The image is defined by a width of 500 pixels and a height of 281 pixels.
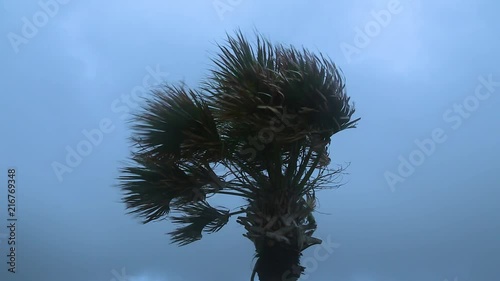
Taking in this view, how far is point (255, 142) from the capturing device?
8.36 m

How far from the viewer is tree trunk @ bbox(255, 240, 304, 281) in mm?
8031

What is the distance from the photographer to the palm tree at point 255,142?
318 inches

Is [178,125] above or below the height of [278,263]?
above

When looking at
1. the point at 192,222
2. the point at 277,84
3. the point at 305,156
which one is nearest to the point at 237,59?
the point at 277,84

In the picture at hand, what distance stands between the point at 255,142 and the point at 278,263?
1715 mm

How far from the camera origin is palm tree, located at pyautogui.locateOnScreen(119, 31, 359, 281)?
809cm

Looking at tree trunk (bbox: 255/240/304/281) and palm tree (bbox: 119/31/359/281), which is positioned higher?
palm tree (bbox: 119/31/359/281)

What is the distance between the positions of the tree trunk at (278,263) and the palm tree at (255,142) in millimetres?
14

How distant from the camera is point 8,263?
11148 mm

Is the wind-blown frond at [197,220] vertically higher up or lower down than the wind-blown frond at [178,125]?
lower down

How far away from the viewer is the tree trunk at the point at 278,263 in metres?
8.03

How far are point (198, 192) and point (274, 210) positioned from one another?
3.81 ft

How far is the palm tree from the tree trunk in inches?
0.5

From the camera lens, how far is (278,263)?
8.03 metres
